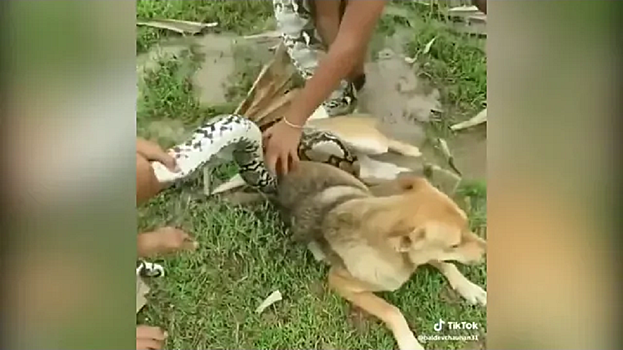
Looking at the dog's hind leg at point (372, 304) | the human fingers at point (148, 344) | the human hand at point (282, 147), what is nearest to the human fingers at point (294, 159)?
the human hand at point (282, 147)

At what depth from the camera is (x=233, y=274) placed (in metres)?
0.69

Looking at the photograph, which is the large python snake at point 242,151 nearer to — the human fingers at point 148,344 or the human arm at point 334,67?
the human arm at point 334,67

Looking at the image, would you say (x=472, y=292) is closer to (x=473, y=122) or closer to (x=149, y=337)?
(x=473, y=122)

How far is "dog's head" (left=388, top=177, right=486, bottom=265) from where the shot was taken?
0.70 meters

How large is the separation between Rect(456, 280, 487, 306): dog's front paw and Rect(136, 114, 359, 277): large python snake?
15 centimetres

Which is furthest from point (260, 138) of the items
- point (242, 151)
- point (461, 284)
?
point (461, 284)

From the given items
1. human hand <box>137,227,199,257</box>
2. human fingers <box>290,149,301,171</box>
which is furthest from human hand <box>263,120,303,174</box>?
human hand <box>137,227,199,257</box>

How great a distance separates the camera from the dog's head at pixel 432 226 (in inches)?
27.4

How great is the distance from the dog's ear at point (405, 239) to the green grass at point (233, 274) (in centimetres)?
3

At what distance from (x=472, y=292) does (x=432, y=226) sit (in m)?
0.07

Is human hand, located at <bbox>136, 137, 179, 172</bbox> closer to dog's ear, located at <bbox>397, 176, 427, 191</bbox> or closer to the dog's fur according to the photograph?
the dog's fur
